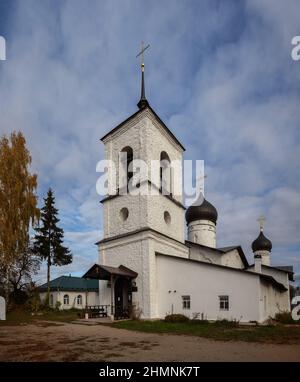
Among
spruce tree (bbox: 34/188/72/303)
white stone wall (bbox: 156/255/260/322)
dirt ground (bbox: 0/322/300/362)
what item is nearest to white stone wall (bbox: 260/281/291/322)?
white stone wall (bbox: 156/255/260/322)

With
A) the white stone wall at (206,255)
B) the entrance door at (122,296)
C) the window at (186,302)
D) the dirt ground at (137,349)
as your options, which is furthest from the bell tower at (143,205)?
the dirt ground at (137,349)

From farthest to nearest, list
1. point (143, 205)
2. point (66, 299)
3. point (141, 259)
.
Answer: point (66, 299) → point (143, 205) → point (141, 259)

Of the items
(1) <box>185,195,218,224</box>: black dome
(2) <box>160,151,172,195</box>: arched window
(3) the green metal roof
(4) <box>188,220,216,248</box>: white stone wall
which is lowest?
(3) the green metal roof

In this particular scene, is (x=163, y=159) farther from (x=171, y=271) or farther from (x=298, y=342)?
(x=298, y=342)

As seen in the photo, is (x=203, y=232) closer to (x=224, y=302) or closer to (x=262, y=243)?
(x=262, y=243)

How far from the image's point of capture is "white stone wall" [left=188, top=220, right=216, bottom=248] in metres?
34.4

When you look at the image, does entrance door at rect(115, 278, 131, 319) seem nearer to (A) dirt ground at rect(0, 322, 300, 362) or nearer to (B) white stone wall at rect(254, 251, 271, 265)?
(A) dirt ground at rect(0, 322, 300, 362)

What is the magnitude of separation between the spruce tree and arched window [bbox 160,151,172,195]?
1623 centimetres

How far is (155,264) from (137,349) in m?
11.7

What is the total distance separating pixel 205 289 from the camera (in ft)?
65.7

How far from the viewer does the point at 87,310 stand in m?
21.2

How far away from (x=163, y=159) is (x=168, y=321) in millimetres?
11869

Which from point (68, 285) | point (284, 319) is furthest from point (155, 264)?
point (68, 285)

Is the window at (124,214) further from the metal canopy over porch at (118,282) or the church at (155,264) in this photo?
the metal canopy over porch at (118,282)
